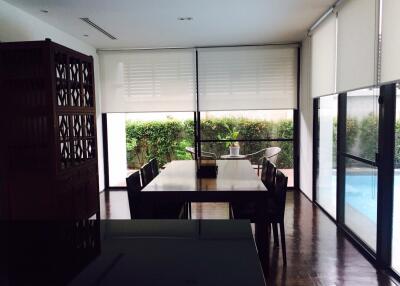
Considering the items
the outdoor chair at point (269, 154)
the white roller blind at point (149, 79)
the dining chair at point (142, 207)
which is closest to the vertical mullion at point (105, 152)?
the white roller blind at point (149, 79)

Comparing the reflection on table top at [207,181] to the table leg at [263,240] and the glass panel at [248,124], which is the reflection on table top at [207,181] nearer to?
the table leg at [263,240]

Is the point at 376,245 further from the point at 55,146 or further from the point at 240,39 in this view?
the point at 240,39

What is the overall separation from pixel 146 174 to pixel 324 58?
9.00 ft

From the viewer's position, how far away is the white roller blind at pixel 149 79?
5.79 metres

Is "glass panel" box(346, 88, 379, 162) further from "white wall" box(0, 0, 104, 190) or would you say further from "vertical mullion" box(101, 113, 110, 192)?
"vertical mullion" box(101, 113, 110, 192)

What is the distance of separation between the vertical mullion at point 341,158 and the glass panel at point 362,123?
9 cm

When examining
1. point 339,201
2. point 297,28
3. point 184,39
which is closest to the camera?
point 339,201

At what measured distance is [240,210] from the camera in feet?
9.95

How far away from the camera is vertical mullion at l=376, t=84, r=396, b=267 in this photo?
9.07ft

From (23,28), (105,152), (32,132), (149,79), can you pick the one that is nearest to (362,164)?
(32,132)

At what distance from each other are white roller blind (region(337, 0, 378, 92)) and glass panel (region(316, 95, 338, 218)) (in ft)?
2.01

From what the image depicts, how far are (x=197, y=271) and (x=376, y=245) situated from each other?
2.65 meters

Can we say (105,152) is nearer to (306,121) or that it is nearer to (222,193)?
(306,121)

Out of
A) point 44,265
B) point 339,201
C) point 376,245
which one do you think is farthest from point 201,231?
point 339,201
